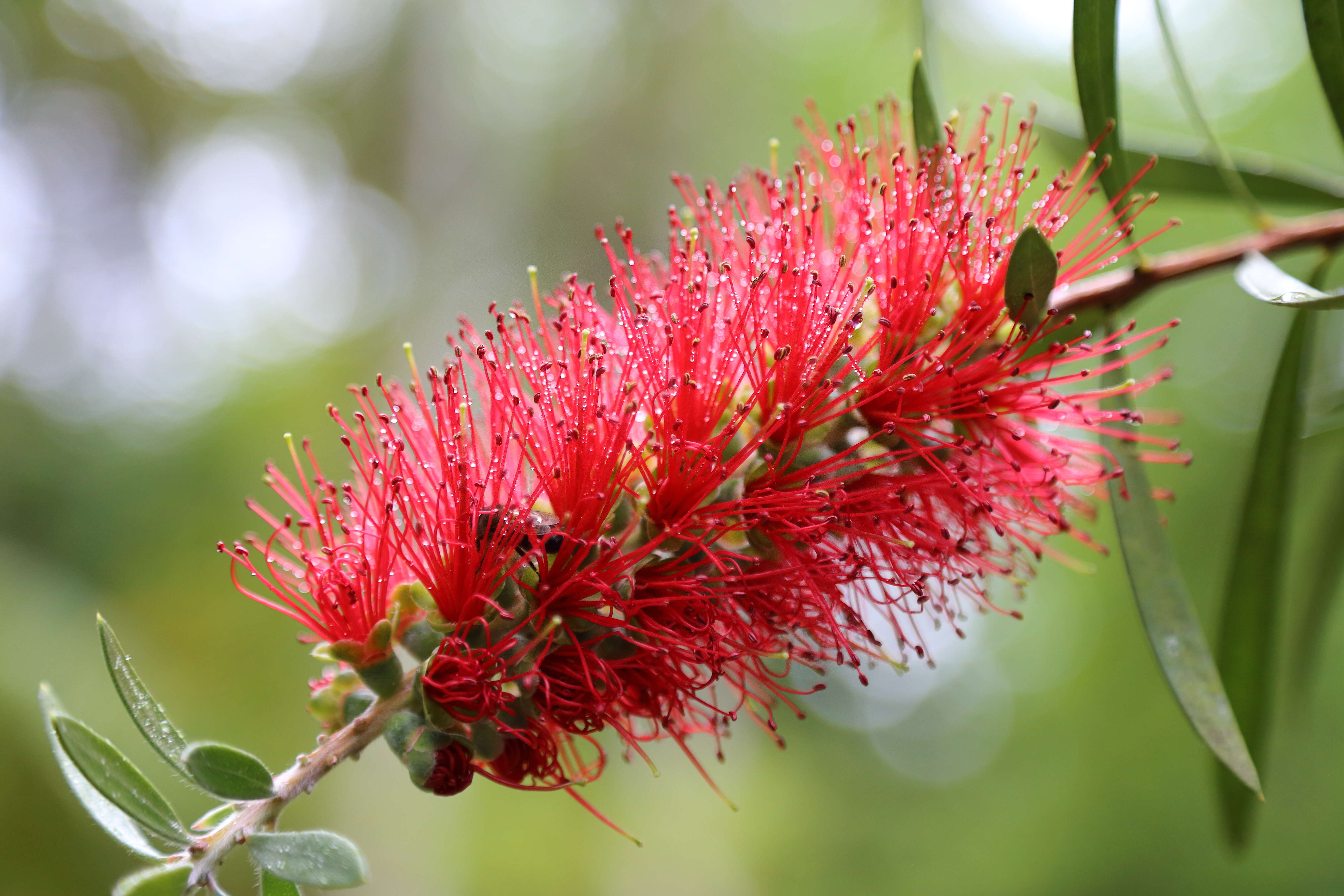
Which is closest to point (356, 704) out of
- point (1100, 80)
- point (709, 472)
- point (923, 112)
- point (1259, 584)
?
point (709, 472)

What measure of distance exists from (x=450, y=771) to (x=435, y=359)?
15.8 ft

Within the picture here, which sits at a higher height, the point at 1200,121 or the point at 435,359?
the point at 435,359

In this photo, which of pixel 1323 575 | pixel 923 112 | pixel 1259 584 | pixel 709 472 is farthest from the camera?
pixel 1323 575

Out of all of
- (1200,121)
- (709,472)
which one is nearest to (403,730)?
(709,472)

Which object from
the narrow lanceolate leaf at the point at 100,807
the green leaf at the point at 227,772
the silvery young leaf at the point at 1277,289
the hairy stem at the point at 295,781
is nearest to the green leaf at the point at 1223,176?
the silvery young leaf at the point at 1277,289

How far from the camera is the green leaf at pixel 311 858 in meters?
0.70

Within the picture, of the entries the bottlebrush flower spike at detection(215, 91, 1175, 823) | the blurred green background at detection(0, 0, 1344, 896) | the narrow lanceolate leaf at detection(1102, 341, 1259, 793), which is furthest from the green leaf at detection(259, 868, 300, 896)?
the blurred green background at detection(0, 0, 1344, 896)

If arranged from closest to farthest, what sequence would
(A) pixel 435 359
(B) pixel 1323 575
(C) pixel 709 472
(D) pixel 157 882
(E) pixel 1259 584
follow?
(D) pixel 157 882 → (C) pixel 709 472 → (E) pixel 1259 584 → (B) pixel 1323 575 → (A) pixel 435 359

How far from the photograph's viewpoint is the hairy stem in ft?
2.59

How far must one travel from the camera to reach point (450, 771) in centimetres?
91

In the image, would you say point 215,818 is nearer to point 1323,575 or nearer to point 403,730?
point 403,730

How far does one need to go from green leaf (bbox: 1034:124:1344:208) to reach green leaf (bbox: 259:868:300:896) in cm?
141

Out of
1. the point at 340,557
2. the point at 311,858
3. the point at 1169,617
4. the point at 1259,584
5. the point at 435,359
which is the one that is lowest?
the point at 1259,584

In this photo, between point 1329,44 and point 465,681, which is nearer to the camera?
point 465,681
